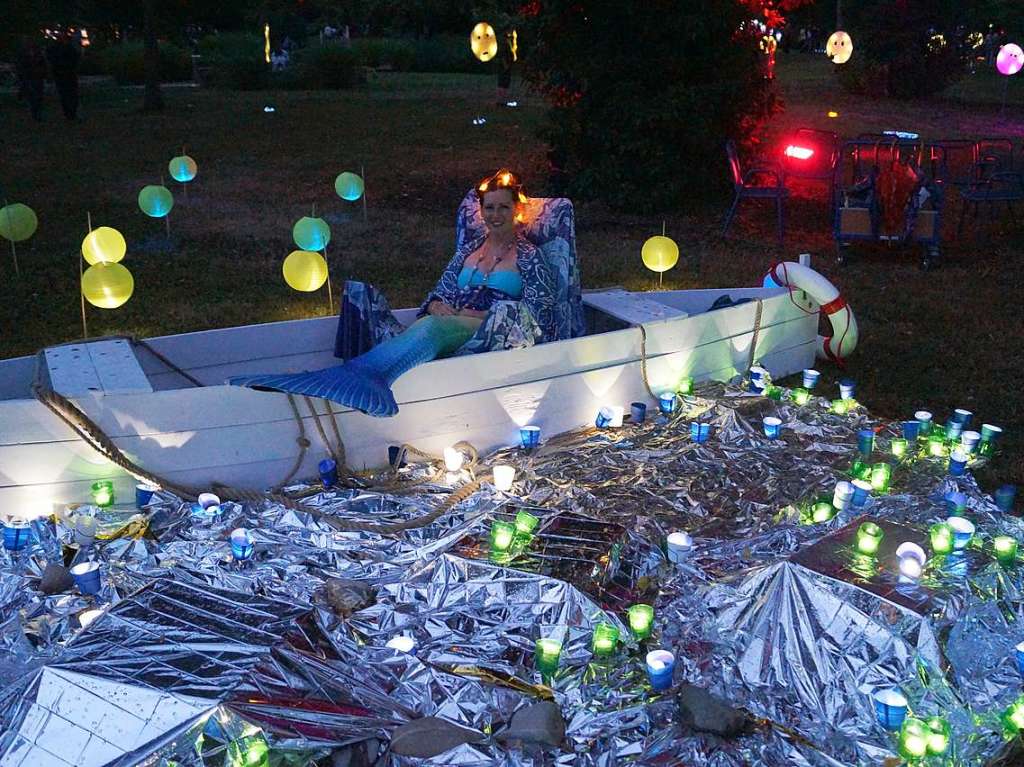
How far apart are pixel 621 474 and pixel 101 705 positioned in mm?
2430

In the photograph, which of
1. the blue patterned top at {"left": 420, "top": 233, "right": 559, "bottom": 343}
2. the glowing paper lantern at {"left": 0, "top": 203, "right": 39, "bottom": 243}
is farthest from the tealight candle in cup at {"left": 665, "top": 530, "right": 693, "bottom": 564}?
the glowing paper lantern at {"left": 0, "top": 203, "right": 39, "bottom": 243}

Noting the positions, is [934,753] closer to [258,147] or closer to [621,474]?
[621,474]

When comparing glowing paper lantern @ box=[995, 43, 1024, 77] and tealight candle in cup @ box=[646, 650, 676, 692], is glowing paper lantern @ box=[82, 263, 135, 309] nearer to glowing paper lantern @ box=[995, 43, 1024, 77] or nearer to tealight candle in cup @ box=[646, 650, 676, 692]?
tealight candle in cup @ box=[646, 650, 676, 692]

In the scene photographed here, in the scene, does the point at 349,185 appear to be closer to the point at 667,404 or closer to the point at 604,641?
the point at 667,404

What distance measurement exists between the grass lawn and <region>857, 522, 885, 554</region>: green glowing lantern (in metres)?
1.26

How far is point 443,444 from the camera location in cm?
445

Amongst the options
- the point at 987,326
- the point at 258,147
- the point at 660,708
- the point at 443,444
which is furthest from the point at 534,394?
the point at 258,147

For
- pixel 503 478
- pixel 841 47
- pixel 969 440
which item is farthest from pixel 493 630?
pixel 841 47

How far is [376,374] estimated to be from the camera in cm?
416

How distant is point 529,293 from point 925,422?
1971 mm

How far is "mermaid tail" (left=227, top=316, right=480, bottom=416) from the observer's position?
3.93 metres

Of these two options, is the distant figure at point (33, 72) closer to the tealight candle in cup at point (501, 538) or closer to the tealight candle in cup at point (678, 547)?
the tealight candle in cup at point (501, 538)

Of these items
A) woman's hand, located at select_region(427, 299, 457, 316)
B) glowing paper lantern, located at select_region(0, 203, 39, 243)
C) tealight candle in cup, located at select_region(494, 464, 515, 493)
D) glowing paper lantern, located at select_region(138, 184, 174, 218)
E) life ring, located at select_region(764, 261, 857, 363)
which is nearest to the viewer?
tealight candle in cup, located at select_region(494, 464, 515, 493)

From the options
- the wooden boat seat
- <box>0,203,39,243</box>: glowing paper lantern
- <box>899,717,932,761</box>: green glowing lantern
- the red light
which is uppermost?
the red light
